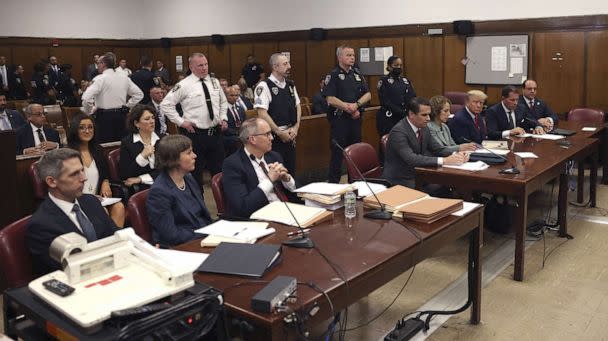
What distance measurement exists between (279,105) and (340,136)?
0.99 meters

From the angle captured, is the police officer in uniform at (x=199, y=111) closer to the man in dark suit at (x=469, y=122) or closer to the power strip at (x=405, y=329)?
the man in dark suit at (x=469, y=122)

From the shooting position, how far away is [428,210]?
3059 millimetres

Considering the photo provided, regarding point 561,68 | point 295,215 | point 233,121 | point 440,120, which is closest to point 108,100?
point 233,121

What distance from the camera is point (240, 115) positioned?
7586 mm

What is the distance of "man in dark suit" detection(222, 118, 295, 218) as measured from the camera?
352 cm

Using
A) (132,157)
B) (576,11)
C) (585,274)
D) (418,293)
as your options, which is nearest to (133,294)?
(418,293)

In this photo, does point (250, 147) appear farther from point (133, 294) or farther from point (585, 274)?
point (585, 274)

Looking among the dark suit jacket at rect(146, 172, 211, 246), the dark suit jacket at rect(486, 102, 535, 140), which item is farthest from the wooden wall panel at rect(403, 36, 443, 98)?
the dark suit jacket at rect(146, 172, 211, 246)

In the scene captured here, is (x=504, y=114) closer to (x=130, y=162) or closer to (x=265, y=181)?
(x=265, y=181)

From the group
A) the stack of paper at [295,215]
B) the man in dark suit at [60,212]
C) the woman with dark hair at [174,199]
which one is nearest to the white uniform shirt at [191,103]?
the woman with dark hair at [174,199]

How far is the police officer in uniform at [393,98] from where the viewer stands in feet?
24.9

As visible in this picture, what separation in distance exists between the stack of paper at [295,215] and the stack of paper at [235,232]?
10 cm

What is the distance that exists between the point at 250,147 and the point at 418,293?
1.50 meters

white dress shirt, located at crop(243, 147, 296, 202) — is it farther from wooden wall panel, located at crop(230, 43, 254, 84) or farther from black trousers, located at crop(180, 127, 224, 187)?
wooden wall panel, located at crop(230, 43, 254, 84)
